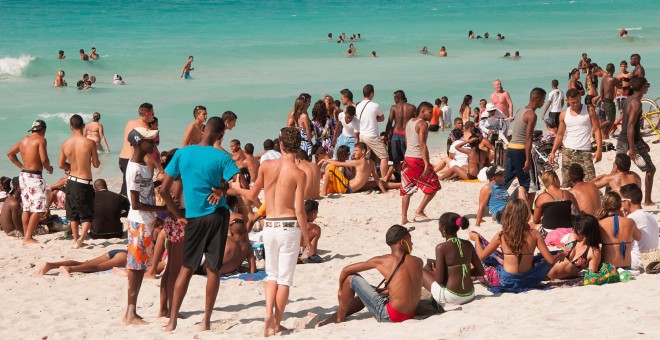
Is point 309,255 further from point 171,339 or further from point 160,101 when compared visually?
point 160,101

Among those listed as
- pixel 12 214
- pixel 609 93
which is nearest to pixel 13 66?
pixel 609 93

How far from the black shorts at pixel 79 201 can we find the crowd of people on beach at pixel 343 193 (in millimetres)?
16

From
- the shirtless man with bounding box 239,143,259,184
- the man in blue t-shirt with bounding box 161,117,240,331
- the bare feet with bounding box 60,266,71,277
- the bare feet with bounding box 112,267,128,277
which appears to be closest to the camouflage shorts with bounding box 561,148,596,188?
the shirtless man with bounding box 239,143,259,184

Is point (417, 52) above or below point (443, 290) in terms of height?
above

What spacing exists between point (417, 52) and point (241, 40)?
930 cm

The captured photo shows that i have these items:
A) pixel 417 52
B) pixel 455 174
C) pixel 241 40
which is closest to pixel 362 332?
pixel 455 174

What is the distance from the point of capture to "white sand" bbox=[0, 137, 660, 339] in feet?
21.0

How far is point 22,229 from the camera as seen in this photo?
37.5 ft

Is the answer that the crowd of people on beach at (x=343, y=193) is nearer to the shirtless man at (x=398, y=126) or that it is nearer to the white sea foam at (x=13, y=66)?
the shirtless man at (x=398, y=126)

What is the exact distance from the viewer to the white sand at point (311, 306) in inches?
253

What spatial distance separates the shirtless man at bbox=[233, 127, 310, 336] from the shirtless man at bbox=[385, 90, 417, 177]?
21.6 feet

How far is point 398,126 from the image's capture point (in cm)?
1345

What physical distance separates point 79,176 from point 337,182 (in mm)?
4142

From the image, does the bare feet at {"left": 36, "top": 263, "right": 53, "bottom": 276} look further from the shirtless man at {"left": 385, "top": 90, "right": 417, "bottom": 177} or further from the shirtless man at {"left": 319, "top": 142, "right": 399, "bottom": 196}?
the shirtless man at {"left": 385, "top": 90, "right": 417, "bottom": 177}
